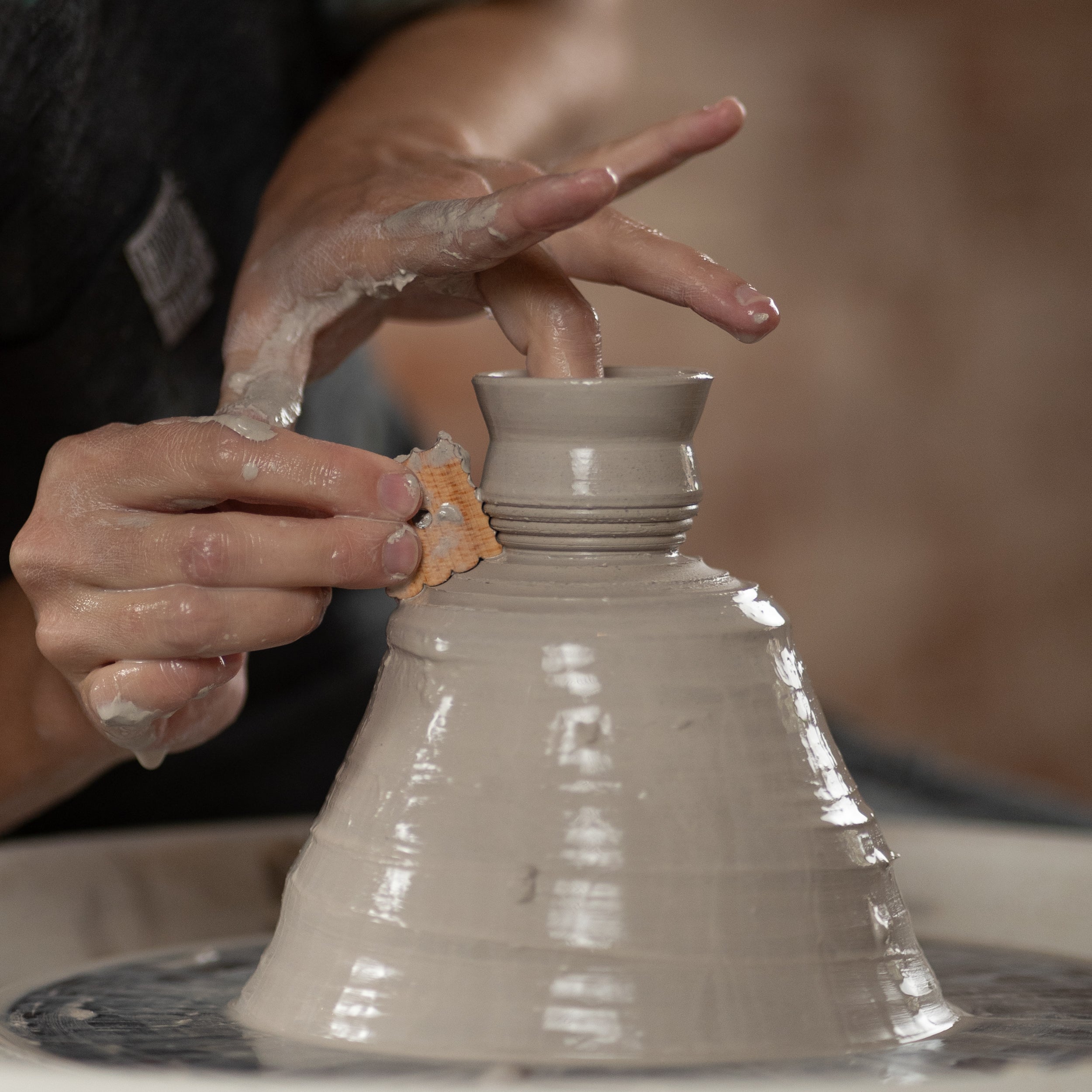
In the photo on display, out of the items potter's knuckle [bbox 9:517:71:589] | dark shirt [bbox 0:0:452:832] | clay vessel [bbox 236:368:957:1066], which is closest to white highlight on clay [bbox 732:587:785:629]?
clay vessel [bbox 236:368:957:1066]

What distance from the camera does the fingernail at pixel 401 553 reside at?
0.66 m

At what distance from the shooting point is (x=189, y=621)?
668 mm

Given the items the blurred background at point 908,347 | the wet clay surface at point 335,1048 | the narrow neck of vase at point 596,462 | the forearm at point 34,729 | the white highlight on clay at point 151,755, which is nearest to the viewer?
the wet clay surface at point 335,1048

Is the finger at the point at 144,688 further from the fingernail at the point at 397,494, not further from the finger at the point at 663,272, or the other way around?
the finger at the point at 663,272

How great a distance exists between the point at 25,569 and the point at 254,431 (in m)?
0.14

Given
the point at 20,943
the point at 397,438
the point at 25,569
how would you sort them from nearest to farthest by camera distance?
the point at 25,569, the point at 20,943, the point at 397,438

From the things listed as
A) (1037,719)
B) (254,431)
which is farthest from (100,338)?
(1037,719)

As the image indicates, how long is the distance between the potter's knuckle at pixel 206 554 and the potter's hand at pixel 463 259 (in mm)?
72

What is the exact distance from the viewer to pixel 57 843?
98cm

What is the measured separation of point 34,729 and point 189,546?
0.32 m

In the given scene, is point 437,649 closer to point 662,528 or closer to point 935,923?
point 662,528

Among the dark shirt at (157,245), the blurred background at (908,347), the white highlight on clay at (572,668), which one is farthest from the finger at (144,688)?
the blurred background at (908,347)

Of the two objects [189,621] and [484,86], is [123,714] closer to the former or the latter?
[189,621]

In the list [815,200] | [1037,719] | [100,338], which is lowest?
[1037,719]
